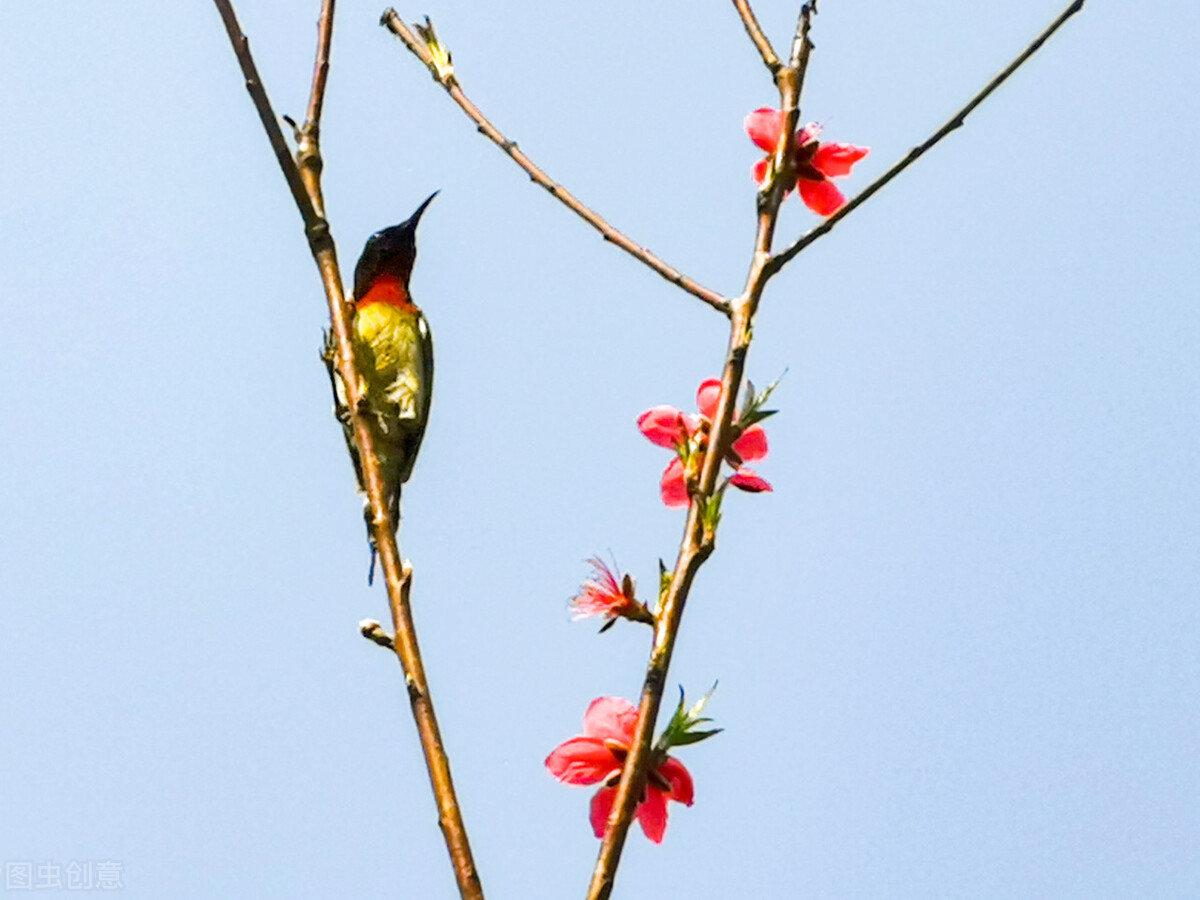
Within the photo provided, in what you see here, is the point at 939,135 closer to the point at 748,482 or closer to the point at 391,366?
the point at 748,482

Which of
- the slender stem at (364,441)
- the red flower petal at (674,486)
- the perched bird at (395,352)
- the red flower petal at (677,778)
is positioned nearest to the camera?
the slender stem at (364,441)

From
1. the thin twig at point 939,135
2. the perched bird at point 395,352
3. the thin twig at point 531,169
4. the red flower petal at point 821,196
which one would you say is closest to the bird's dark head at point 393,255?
the perched bird at point 395,352

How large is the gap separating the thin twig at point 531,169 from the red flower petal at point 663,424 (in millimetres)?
280

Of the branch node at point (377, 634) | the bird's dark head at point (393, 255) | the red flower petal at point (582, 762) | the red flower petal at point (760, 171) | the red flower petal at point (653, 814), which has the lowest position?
the red flower petal at point (653, 814)

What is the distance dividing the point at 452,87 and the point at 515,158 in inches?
15.9

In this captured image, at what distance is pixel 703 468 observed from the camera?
7.99 feet

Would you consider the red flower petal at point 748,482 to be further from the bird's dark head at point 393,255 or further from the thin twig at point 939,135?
the bird's dark head at point 393,255

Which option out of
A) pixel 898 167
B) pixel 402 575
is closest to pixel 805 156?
pixel 898 167

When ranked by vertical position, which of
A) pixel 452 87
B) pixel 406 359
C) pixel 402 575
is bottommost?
pixel 402 575

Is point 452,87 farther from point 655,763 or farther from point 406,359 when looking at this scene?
point 406,359

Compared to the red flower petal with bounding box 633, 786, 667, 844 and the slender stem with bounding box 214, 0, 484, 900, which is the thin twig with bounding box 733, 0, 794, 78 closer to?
the slender stem with bounding box 214, 0, 484, 900

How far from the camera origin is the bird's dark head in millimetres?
6945

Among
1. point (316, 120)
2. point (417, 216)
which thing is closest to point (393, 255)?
point (417, 216)

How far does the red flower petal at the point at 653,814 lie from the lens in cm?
262
